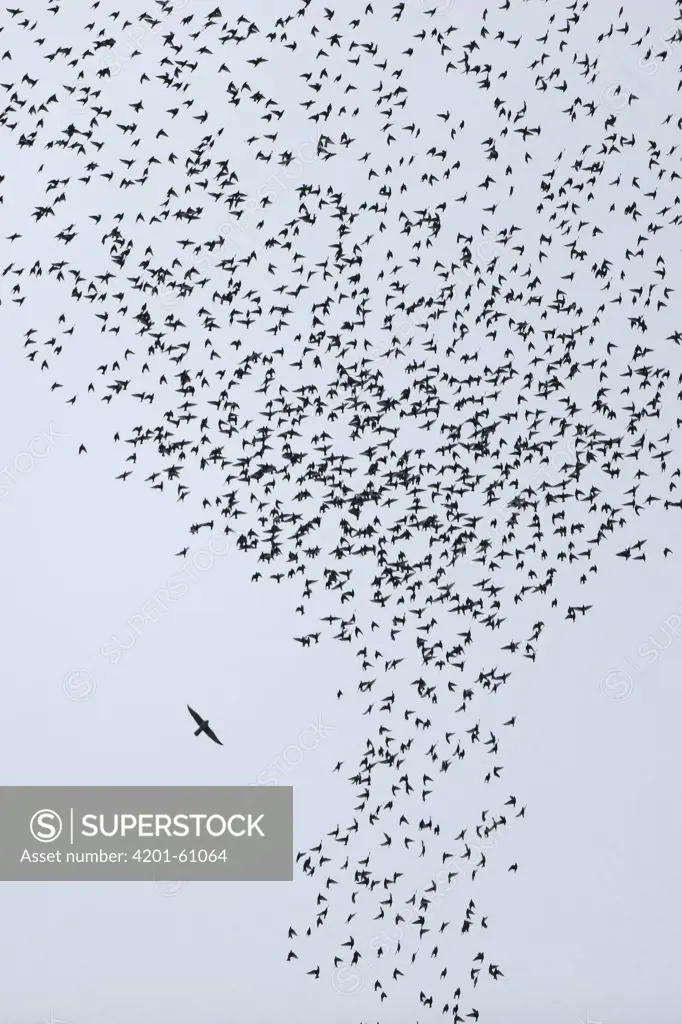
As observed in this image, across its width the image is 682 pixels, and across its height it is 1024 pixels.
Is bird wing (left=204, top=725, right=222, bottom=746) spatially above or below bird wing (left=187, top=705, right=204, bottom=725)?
below

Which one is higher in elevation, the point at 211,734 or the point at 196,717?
the point at 196,717

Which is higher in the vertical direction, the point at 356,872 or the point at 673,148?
the point at 673,148

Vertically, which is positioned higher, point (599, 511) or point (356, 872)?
point (599, 511)

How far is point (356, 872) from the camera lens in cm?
958

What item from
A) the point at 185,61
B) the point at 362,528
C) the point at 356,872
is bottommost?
the point at 356,872

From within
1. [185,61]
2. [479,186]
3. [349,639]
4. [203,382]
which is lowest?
[349,639]

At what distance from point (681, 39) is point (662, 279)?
6.66 feet

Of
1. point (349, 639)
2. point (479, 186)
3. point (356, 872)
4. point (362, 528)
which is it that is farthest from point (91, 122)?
point (356, 872)

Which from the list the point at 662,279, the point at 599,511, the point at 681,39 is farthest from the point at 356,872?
the point at 681,39

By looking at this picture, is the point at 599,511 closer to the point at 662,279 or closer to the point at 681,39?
the point at 662,279

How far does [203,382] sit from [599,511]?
11.1ft

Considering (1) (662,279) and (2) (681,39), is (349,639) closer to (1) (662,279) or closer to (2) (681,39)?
(1) (662,279)

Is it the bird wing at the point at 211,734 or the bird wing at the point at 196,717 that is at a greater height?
the bird wing at the point at 196,717

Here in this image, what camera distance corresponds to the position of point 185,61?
1005 cm
